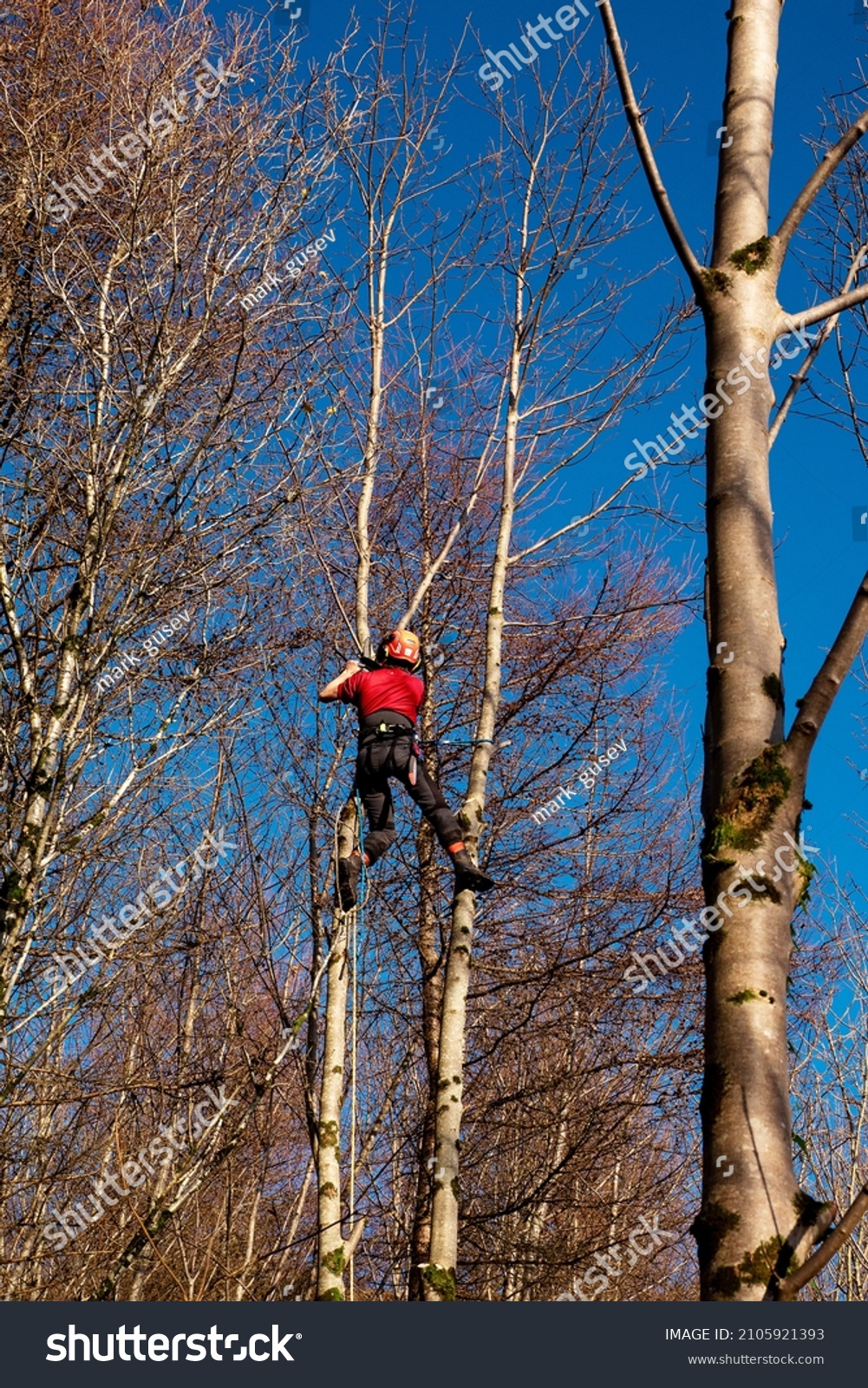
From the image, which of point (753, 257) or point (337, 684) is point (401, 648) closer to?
point (337, 684)

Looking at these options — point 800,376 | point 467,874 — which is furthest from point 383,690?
point 800,376

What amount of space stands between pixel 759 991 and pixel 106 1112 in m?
9.73

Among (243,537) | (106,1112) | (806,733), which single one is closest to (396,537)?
(243,537)

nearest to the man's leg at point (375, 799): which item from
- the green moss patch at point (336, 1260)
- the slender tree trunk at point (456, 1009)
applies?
the slender tree trunk at point (456, 1009)

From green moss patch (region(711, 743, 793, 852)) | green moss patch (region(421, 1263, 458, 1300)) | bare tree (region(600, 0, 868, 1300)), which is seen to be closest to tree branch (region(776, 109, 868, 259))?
bare tree (region(600, 0, 868, 1300))

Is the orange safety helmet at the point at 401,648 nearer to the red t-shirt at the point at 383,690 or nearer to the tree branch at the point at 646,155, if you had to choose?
the red t-shirt at the point at 383,690

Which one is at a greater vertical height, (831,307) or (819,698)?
(831,307)

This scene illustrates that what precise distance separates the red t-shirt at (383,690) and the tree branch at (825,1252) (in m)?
5.82

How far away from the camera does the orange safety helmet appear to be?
778 centimetres

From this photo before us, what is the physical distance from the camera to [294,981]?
10961mm

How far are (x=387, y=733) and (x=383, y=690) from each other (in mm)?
279

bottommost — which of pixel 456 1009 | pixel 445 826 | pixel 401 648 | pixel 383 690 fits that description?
pixel 456 1009

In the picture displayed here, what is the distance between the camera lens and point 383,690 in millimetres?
7875

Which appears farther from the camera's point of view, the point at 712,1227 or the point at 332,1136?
the point at 332,1136
